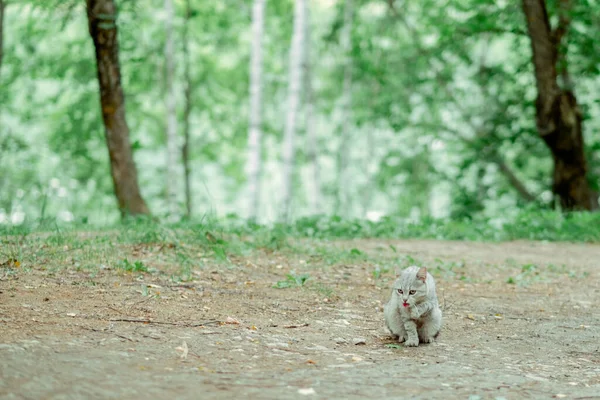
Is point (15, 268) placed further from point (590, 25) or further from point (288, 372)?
point (590, 25)

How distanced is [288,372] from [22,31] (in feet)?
57.9

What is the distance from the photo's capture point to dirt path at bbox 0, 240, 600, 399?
4.06 meters

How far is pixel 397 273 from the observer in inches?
213

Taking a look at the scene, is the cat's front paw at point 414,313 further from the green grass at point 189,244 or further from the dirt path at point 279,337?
the green grass at point 189,244

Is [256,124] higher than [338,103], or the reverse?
[338,103]

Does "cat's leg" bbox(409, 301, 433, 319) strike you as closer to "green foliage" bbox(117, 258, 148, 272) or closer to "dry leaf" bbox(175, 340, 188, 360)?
"dry leaf" bbox(175, 340, 188, 360)

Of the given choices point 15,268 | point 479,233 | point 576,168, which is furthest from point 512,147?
point 15,268

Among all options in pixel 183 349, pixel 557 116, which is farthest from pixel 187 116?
pixel 183 349

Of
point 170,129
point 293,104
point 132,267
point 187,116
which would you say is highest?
point 187,116

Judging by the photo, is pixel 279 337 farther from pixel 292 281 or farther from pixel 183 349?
pixel 292 281

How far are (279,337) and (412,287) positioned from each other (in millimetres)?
1134

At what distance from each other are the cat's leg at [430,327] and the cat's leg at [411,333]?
0.34ft

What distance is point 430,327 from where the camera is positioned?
18.1 feet

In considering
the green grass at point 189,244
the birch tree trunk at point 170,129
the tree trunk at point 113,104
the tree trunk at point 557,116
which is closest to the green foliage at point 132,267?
the green grass at point 189,244
